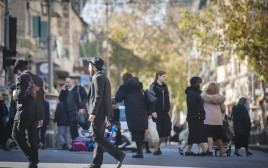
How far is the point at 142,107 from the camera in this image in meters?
14.5

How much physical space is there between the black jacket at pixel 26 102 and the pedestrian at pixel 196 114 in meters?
5.61

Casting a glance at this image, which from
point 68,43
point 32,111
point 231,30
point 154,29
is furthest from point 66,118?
point 68,43

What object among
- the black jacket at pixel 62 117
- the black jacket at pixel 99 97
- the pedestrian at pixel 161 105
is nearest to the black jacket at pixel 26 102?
the black jacket at pixel 99 97

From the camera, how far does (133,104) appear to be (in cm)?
1438

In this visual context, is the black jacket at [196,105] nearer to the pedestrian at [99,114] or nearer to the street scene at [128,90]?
the street scene at [128,90]

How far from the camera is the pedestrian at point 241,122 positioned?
1783 cm

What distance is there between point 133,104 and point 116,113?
3.33m

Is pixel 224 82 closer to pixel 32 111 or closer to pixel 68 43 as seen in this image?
pixel 68 43

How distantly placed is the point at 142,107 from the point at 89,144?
14.1 ft

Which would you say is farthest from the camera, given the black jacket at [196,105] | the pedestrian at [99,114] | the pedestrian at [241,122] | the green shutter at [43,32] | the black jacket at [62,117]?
the green shutter at [43,32]

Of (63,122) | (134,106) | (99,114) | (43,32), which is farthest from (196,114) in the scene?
(43,32)

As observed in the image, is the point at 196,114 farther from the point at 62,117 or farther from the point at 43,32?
the point at 43,32

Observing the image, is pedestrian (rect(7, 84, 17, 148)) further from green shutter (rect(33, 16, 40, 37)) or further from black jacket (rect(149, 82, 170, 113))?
green shutter (rect(33, 16, 40, 37))

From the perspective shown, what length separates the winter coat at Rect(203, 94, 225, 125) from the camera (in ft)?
54.6
